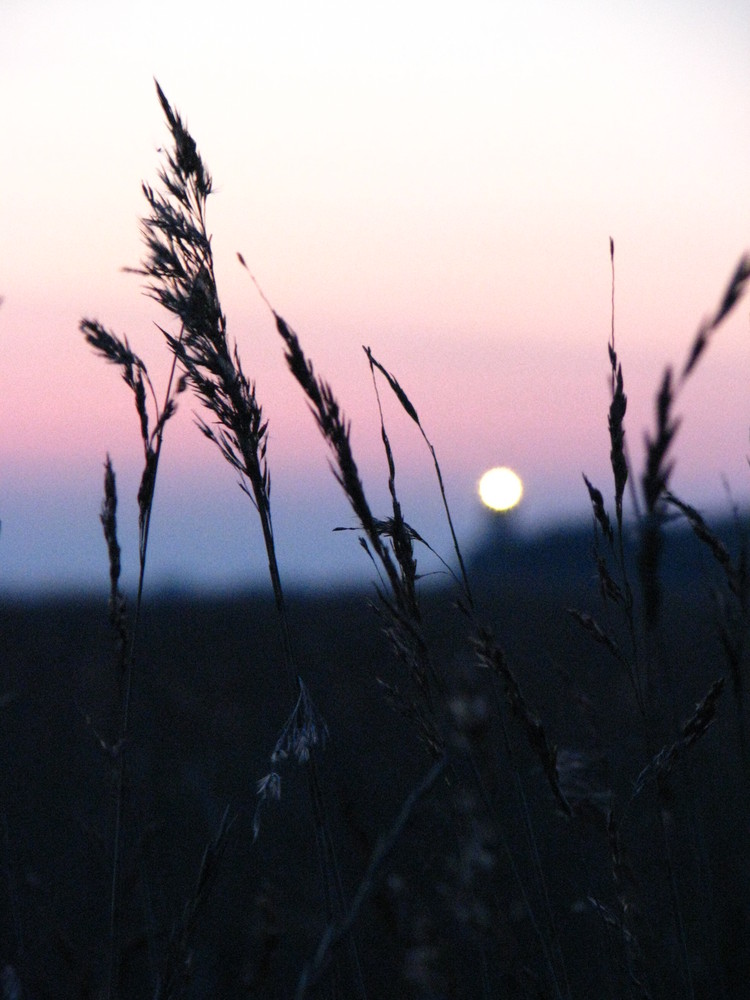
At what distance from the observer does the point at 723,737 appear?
387 centimetres

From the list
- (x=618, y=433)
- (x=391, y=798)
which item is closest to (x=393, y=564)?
(x=618, y=433)

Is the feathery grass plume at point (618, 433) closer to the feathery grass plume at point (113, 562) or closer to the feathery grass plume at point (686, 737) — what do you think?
the feathery grass plume at point (686, 737)

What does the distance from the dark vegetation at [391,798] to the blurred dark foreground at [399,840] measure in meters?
0.02

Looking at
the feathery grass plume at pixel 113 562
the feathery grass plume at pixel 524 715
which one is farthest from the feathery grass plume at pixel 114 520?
the feathery grass plume at pixel 524 715

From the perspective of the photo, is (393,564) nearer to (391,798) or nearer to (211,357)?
(211,357)

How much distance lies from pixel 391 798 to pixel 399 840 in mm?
3106

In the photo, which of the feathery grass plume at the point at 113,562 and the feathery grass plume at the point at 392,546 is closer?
the feathery grass plume at the point at 392,546

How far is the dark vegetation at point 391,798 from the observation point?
4.45ft

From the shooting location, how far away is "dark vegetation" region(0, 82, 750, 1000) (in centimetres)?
136

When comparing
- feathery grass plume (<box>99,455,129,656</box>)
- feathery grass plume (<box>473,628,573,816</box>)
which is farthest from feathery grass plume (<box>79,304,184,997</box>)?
feathery grass plume (<box>473,628,573,816</box>)

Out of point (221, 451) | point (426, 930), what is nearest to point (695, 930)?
point (426, 930)

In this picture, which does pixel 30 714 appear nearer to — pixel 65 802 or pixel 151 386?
pixel 65 802

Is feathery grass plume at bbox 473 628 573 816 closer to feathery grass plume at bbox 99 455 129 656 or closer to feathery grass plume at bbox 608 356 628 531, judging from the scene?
feathery grass plume at bbox 608 356 628 531

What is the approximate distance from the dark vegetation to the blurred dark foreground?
2cm
